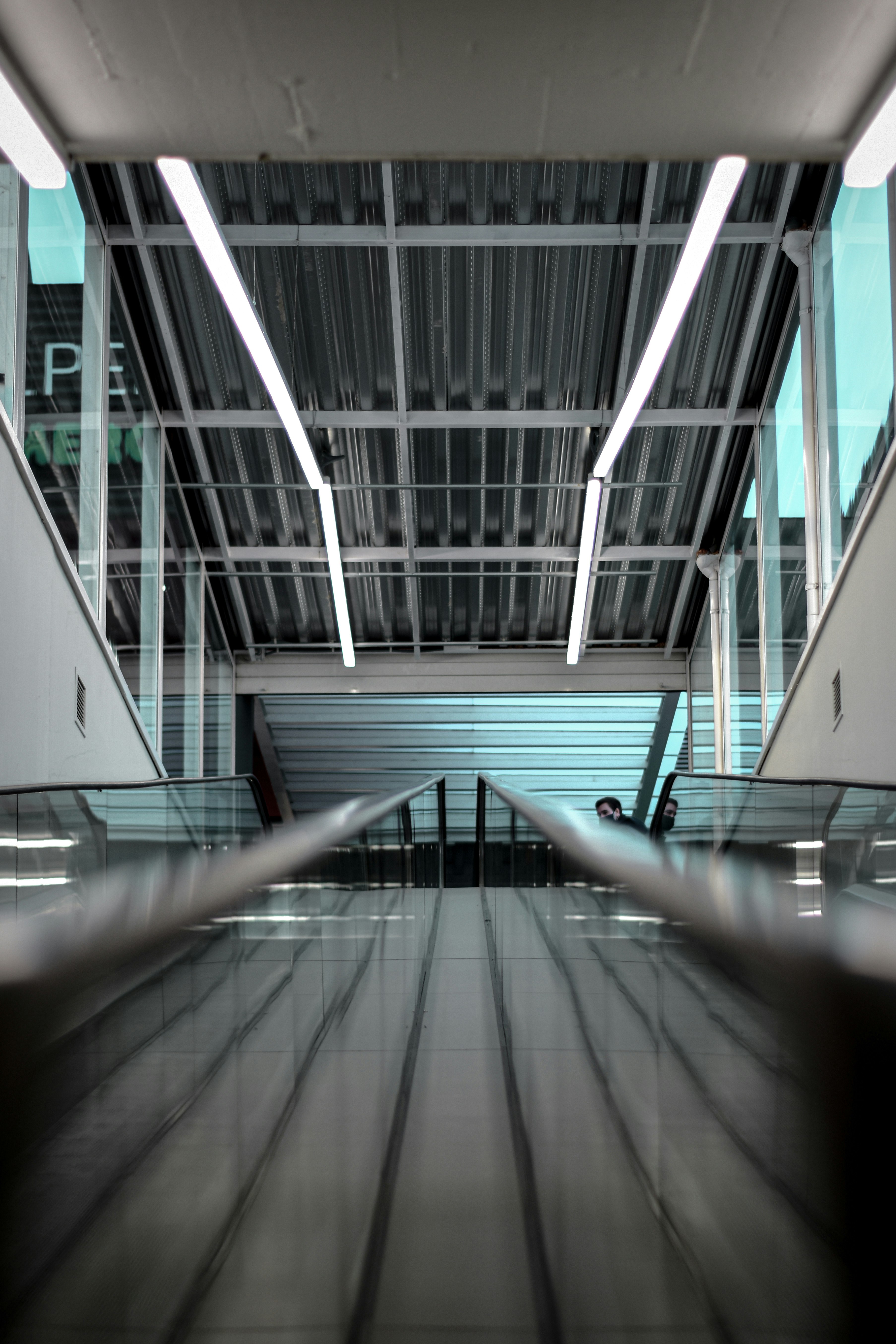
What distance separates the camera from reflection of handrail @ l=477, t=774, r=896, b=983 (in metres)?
0.71

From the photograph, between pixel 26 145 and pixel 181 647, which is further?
pixel 181 647

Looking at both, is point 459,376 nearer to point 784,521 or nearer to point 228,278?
point 784,521

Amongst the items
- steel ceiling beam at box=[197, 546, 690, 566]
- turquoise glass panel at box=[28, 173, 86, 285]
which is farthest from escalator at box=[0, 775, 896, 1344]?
steel ceiling beam at box=[197, 546, 690, 566]

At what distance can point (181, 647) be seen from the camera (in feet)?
41.2

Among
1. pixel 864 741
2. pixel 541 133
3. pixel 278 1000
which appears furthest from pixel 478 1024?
pixel 864 741

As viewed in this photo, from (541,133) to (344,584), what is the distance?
8984mm

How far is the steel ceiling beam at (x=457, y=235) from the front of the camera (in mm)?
9039

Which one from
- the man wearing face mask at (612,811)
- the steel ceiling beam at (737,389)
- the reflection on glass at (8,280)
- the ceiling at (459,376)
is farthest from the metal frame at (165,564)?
the steel ceiling beam at (737,389)

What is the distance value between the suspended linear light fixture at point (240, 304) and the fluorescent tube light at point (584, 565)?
272 cm

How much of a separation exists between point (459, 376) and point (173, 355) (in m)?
2.95

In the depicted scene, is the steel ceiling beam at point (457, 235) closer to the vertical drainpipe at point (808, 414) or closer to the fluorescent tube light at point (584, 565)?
the vertical drainpipe at point (808, 414)

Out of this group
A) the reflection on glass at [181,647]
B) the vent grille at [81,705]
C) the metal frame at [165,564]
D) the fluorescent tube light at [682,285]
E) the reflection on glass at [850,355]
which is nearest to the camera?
the fluorescent tube light at [682,285]

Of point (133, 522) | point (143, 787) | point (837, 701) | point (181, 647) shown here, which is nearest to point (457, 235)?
point (133, 522)

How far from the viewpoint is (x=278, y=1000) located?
68.9 inches
